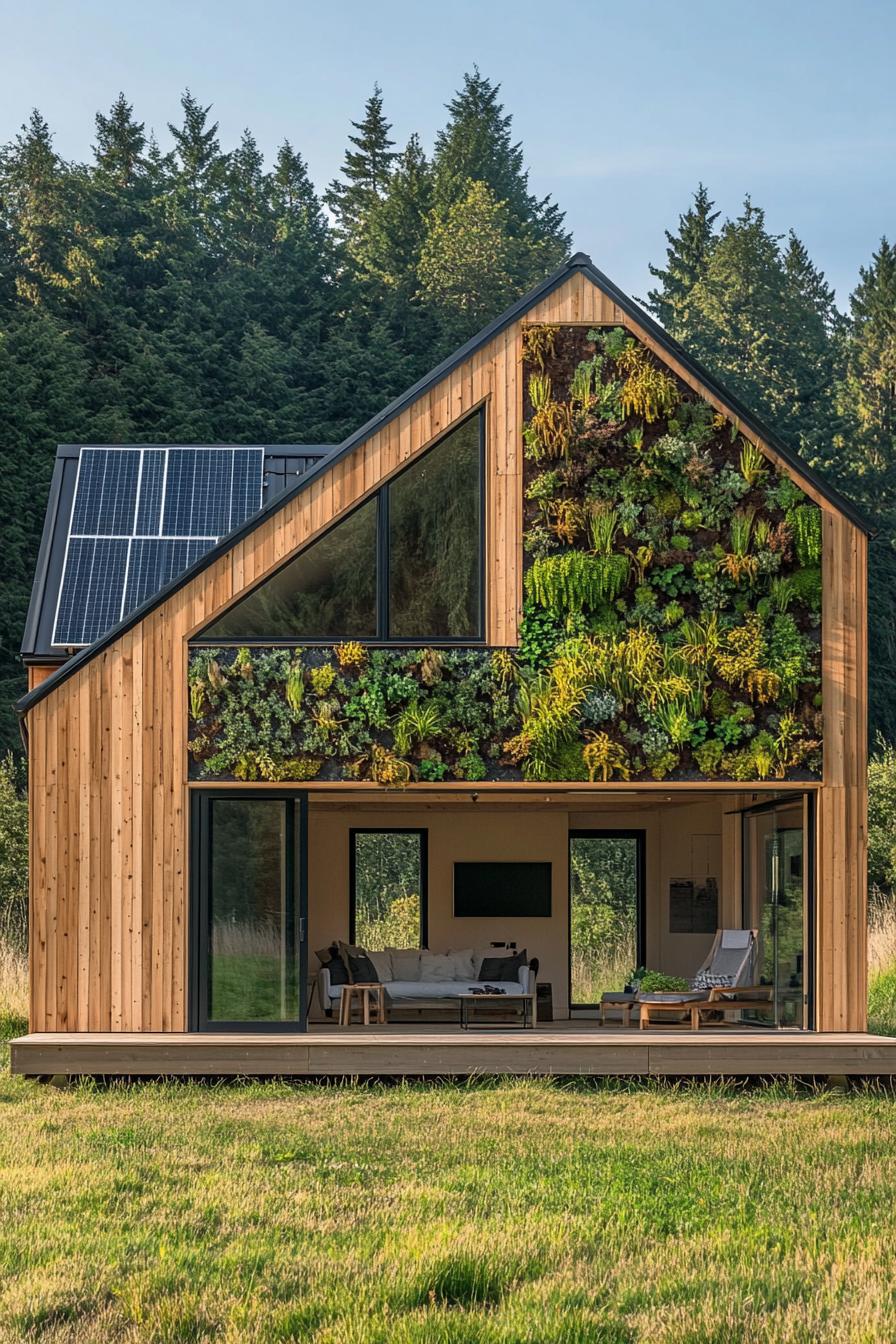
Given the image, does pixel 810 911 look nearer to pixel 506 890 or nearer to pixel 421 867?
pixel 506 890

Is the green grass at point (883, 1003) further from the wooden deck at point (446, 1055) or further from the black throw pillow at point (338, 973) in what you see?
the black throw pillow at point (338, 973)

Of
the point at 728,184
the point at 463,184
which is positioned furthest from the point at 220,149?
the point at 728,184

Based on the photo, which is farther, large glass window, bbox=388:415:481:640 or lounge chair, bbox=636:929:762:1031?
lounge chair, bbox=636:929:762:1031

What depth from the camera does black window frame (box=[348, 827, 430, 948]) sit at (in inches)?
752

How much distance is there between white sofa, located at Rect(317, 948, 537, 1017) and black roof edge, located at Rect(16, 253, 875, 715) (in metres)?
4.41

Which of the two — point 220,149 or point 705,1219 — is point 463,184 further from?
point 705,1219

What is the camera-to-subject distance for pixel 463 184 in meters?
50.7

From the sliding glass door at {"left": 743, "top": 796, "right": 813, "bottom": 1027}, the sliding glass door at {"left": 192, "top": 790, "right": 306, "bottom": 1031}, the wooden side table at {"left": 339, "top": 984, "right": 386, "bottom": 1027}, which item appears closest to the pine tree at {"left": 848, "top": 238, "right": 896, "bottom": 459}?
the sliding glass door at {"left": 743, "top": 796, "right": 813, "bottom": 1027}

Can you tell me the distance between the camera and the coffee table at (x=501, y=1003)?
1591 centimetres

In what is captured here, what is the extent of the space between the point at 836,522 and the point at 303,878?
5284mm

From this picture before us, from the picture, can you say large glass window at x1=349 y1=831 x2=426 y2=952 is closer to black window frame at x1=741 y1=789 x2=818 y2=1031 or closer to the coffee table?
the coffee table

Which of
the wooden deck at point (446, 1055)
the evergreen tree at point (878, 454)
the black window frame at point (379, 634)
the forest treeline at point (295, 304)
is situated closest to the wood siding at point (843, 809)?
the wooden deck at point (446, 1055)

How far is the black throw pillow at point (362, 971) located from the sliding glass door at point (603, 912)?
371cm

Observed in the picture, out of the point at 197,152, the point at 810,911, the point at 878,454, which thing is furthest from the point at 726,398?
the point at 197,152
